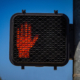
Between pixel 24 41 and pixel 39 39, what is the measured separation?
0.21 m

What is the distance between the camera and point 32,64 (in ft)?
4.37

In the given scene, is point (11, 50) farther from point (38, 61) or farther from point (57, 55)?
point (57, 55)

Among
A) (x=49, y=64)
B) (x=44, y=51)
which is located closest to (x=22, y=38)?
(x=44, y=51)

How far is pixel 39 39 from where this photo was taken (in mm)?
1264

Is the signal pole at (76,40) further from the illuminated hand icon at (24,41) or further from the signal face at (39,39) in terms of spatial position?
the illuminated hand icon at (24,41)

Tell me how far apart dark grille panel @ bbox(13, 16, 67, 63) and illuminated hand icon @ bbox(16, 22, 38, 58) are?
0.05 metres

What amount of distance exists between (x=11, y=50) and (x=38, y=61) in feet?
1.42

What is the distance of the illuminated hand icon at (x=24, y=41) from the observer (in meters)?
1.23

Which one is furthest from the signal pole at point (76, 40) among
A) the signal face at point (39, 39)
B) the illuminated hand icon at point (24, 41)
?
the illuminated hand icon at point (24, 41)

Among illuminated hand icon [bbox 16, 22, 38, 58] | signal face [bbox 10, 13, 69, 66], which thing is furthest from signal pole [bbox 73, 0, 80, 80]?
illuminated hand icon [bbox 16, 22, 38, 58]

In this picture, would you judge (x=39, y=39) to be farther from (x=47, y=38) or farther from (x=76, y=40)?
(x=76, y=40)

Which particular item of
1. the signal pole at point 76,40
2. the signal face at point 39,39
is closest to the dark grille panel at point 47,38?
the signal face at point 39,39

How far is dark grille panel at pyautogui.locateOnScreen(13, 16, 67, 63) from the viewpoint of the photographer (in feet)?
4.14

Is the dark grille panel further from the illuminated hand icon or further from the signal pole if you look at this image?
the signal pole
